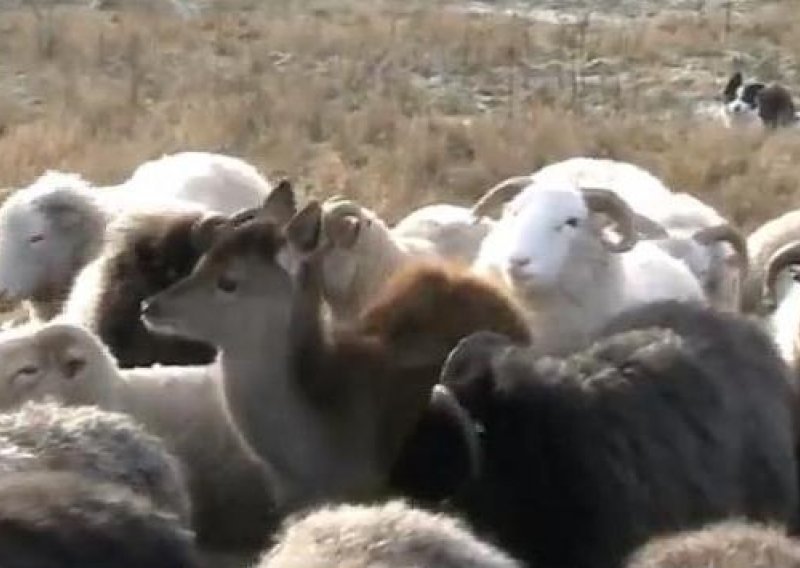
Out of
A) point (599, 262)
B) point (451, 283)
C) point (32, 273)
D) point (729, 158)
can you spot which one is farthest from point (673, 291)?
point (729, 158)

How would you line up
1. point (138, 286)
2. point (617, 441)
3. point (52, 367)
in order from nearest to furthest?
1. point (617, 441)
2. point (52, 367)
3. point (138, 286)

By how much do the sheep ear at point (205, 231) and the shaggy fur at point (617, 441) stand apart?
1546 mm

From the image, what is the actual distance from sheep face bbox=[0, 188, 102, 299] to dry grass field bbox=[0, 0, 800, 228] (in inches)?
156

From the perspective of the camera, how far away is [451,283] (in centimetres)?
782

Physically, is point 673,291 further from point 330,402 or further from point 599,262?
point 330,402

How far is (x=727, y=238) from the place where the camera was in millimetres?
10234

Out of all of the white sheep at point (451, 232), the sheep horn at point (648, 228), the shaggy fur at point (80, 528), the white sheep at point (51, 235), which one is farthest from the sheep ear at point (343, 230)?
the shaggy fur at point (80, 528)

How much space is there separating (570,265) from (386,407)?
1.75 meters

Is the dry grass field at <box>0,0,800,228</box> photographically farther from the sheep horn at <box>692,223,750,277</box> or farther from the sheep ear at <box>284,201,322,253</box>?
the sheep ear at <box>284,201,322,253</box>

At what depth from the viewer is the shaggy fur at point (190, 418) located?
739 centimetres

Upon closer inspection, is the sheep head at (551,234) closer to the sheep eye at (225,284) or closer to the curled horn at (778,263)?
the curled horn at (778,263)

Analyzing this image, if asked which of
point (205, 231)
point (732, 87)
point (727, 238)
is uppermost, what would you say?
point (205, 231)

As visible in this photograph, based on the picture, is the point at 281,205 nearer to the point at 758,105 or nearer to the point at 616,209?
the point at 616,209

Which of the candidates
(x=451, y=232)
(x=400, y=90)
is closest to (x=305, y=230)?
(x=451, y=232)
